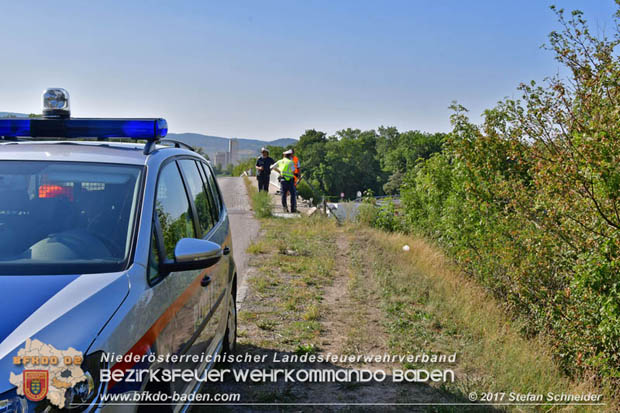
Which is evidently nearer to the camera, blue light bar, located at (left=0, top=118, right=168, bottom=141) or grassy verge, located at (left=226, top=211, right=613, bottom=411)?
blue light bar, located at (left=0, top=118, right=168, bottom=141)

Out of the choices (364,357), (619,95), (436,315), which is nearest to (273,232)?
(436,315)

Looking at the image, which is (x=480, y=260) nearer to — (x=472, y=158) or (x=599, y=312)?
(x=472, y=158)

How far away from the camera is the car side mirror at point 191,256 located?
2.96 meters

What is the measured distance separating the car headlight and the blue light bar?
1804 millimetres

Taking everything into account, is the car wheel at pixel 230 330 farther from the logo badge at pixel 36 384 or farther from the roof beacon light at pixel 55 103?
the logo badge at pixel 36 384

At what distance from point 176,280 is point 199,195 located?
1440 millimetres

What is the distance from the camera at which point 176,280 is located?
316cm

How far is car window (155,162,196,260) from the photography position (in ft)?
11.0

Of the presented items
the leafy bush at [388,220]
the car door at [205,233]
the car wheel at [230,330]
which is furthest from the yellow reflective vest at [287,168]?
the car door at [205,233]

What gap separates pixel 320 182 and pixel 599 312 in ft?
450

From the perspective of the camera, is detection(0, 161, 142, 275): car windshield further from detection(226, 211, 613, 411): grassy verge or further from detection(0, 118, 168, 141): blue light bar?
detection(226, 211, 613, 411): grassy verge

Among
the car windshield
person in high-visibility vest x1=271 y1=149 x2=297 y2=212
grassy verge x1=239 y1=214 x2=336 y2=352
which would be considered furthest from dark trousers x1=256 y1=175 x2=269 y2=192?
the car windshield

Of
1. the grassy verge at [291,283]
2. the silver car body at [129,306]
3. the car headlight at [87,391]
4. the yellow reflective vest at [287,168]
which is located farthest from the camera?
the yellow reflective vest at [287,168]

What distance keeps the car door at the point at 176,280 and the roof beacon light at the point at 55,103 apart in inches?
36.7
